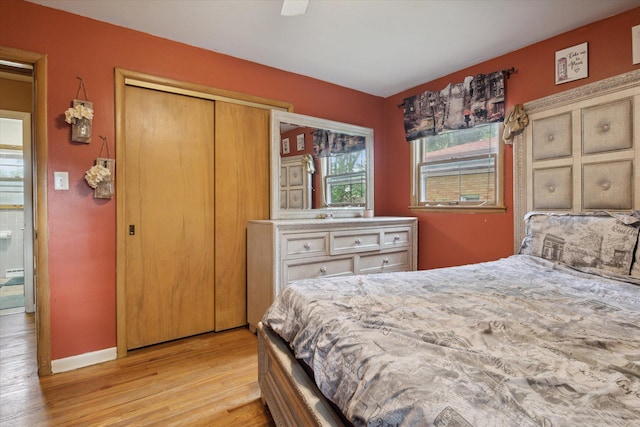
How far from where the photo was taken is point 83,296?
218cm

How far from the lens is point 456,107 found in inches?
119

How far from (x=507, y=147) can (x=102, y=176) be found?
325 cm

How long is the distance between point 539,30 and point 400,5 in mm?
1182

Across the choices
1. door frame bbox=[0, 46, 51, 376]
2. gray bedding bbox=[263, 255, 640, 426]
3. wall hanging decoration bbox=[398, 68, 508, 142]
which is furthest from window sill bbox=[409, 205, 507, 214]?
door frame bbox=[0, 46, 51, 376]

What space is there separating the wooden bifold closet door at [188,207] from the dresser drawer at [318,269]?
56cm

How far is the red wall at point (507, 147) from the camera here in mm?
2178

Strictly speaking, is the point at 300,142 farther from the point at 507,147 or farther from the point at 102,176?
the point at 507,147

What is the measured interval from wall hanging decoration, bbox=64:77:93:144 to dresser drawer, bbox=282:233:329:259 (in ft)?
5.10

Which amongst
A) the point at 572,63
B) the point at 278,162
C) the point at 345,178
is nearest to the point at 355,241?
the point at 345,178

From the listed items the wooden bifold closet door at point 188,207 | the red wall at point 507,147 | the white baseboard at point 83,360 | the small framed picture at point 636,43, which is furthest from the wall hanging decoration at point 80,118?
the small framed picture at point 636,43

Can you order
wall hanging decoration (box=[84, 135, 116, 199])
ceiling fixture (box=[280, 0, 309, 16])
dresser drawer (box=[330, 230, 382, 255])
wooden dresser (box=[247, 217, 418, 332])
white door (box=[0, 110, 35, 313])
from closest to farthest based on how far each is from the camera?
ceiling fixture (box=[280, 0, 309, 16]), wall hanging decoration (box=[84, 135, 116, 199]), wooden dresser (box=[247, 217, 418, 332]), dresser drawer (box=[330, 230, 382, 255]), white door (box=[0, 110, 35, 313])

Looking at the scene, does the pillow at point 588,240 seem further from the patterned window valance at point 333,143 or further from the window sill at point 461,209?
the patterned window valance at point 333,143

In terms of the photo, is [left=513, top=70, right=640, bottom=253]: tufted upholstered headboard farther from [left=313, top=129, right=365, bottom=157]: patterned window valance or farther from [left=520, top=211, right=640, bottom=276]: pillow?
[left=313, top=129, right=365, bottom=157]: patterned window valance

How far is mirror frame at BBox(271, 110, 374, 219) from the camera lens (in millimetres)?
2934
